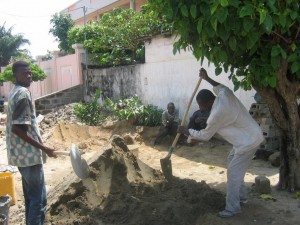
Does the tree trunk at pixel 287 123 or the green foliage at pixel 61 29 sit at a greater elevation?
the green foliage at pixel 61 29

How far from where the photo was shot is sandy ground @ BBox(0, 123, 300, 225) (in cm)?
436

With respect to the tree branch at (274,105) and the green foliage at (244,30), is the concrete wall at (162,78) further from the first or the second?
the green foliage at (244,30)

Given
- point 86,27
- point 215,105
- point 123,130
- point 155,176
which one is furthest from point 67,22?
point 215,105

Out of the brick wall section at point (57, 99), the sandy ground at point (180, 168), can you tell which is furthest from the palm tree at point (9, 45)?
the sandy ground at point (180, 168)

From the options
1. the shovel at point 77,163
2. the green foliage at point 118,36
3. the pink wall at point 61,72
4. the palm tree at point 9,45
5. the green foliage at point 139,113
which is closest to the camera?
the shovel at point 77,163

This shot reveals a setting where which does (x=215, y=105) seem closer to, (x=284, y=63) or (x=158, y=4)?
(x=284, y=63)

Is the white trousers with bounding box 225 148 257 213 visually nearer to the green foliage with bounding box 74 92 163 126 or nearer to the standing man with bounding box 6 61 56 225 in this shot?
the standing man with bounding box 6 61 56 225

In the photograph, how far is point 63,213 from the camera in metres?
4.54

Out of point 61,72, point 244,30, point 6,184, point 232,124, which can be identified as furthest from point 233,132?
point 61,72

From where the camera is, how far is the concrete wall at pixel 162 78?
985cm

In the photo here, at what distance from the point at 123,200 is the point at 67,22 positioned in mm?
17687

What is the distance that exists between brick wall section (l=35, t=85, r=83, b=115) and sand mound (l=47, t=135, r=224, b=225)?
34.3 ft

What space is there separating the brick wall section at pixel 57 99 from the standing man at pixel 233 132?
473 inches

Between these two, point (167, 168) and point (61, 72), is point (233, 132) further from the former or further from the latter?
point (61, 72)
